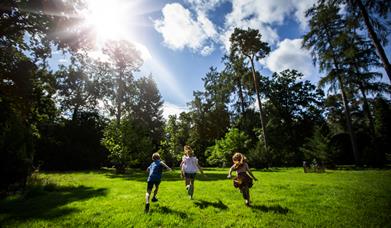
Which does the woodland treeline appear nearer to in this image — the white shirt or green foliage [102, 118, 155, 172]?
green foliage [102, 118, 155, 172]

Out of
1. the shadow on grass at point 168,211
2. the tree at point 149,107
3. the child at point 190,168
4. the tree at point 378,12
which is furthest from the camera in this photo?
the tree at point 149,107

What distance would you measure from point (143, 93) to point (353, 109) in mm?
46260

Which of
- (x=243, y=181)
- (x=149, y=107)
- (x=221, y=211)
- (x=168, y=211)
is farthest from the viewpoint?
(x=149, y=107)

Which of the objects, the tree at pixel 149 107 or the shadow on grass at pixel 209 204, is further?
the tree at pixel 149 107

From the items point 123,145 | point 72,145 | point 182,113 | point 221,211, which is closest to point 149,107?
point 182,113

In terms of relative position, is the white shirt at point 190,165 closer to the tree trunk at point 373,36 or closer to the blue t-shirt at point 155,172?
the blue t-shirt at point 155,172

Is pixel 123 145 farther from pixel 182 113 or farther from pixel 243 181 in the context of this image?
pixel 182 113

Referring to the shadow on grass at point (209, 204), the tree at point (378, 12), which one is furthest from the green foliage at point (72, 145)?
the tree at point (378, 12)

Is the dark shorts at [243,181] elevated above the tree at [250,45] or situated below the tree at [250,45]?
below

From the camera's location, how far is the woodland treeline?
1371 cm

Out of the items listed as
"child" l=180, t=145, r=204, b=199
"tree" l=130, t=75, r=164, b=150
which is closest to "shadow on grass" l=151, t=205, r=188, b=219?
"child" l=180, t=145, r=204, b=199

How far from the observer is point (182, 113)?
2402 inches

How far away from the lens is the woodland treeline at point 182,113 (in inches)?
540

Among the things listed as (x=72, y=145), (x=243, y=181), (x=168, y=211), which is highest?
(x=72, y=145)
